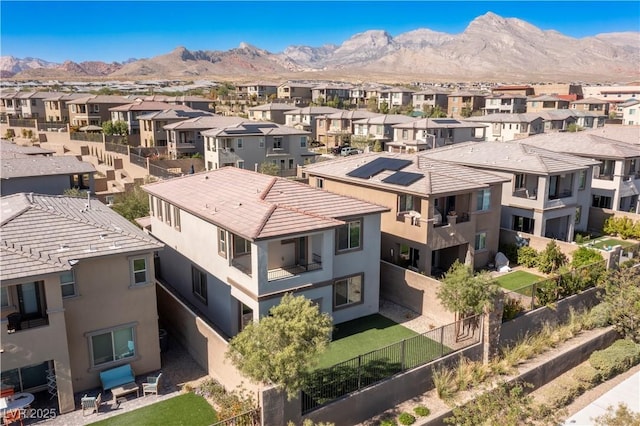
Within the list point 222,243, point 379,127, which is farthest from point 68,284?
point 379,127

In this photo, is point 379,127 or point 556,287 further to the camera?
point 379,127

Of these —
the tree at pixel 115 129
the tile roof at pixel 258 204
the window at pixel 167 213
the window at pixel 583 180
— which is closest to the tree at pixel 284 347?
the tile roof at pixel 258 204

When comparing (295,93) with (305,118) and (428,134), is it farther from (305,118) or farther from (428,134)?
(428,134)

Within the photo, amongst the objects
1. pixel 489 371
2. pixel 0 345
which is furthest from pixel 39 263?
pixel 489 371

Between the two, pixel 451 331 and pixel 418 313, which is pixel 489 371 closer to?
pixel 451 331


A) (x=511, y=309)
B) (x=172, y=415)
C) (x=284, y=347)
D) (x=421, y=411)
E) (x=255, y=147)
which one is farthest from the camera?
(x=255, y=147)
